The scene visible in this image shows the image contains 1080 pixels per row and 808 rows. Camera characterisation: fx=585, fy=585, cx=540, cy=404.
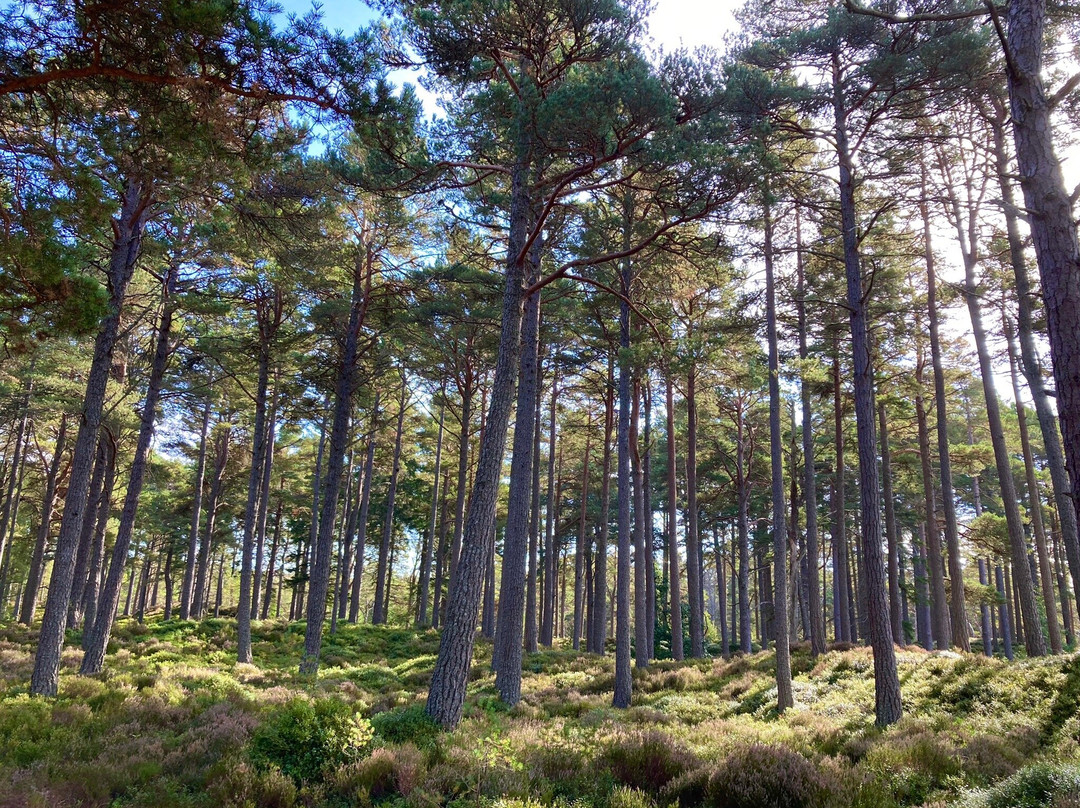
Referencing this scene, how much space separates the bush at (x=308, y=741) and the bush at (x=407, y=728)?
390mm

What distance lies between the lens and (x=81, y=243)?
9.85 metres

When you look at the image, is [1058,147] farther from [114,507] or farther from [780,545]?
[114,507]

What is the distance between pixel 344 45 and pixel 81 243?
20.9 feet

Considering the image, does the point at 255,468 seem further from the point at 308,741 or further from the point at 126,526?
the point at 308,741

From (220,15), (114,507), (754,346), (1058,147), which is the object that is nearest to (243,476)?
(114,507)

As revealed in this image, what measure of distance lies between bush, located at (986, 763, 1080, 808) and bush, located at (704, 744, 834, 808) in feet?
4.41

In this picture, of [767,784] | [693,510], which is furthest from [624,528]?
[767,784]

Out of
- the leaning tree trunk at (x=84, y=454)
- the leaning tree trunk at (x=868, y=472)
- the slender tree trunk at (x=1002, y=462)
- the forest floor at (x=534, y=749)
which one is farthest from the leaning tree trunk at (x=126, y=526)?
the slender tree trunk at (x=1002, y=462)

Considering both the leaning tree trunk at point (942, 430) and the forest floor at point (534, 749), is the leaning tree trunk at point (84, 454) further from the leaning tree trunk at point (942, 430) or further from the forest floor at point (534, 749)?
the leaning tree trunk at point (942, 430)

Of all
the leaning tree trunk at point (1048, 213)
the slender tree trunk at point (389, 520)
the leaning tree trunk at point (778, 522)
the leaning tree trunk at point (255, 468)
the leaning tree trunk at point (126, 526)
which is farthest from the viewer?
the slender tree trunk at point (389, 520)

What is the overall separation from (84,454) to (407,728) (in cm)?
743

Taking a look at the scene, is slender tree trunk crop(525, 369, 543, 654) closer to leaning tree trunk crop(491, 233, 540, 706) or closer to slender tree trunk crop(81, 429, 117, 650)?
leaning tree trunk crop(491, 233, 540, 706)

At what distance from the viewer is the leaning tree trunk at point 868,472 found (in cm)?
923

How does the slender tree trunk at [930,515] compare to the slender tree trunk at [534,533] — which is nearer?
the slender tree trunk at [930,515]
